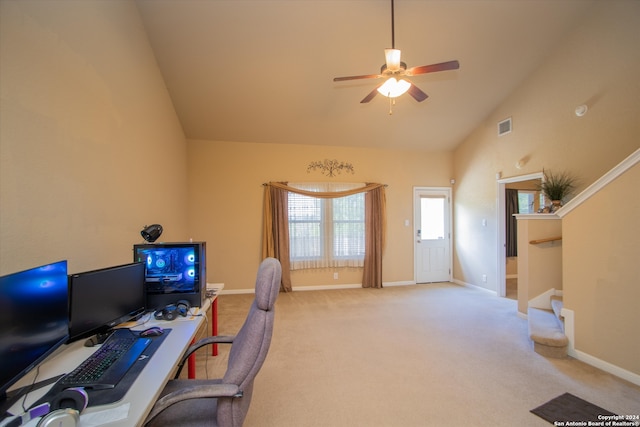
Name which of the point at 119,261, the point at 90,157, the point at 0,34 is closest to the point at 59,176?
the point at 90,157

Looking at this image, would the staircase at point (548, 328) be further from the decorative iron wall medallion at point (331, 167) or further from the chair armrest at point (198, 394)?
the decorative iron wall medallion at point (331, 167)

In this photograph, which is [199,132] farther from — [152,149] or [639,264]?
[639,264]

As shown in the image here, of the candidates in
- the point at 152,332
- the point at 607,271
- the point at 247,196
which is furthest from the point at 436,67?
the point at 247,196

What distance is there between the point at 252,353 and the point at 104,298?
1050mm

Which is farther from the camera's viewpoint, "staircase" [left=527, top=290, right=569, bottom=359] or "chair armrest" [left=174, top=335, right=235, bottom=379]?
"staircase" [left=527, top=290, right=569, bottom=359]

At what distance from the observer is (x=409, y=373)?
237 cm

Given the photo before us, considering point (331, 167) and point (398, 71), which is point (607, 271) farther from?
point (331, 167)

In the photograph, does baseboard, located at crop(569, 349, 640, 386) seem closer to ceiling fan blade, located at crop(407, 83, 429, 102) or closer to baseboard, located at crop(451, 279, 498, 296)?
baseboard, located at crop(451, 279, 498, 296)

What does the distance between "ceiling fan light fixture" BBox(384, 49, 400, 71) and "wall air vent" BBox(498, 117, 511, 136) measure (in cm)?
308

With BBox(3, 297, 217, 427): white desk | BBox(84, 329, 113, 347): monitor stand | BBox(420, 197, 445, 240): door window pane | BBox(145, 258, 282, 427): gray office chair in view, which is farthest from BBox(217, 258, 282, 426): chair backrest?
BBox(420, 197, 445, 240): door window pane

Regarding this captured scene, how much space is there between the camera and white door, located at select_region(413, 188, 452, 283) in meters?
5.56

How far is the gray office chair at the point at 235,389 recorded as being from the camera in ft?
3.60

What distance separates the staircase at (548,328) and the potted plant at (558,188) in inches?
45.7

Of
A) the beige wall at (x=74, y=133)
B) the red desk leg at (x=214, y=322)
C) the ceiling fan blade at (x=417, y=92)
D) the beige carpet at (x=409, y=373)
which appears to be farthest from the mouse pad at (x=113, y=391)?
the ceiling fan blade at (x=417, y=92)
